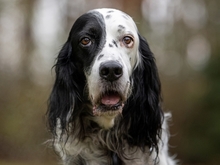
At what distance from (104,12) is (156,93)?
0.82m

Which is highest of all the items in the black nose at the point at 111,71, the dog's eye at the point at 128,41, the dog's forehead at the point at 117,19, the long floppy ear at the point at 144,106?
the dog's forehead at the point at 117,19

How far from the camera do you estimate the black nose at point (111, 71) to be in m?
3.79

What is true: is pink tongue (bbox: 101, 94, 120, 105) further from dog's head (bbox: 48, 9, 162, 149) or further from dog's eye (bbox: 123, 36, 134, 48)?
dog's eye (bbox: 123, 36, 134, 48)

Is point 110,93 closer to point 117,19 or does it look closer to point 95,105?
point 95,105

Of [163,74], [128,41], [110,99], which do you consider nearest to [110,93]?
[110,99]

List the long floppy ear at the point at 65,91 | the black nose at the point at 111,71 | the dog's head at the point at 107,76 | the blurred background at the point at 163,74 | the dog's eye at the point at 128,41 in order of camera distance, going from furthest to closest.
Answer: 1. the blurred background at the point at 163,74
2. the long floppy ear at the point at 65,91
3. the dog's eye at the point at 128,41
4. the dog's head at the point at 107,76
5. the black nose at the point at 111,71

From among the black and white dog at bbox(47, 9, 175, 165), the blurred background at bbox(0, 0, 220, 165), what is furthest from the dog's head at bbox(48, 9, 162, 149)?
the blurred background at bbox(0, 0, 220, 165)

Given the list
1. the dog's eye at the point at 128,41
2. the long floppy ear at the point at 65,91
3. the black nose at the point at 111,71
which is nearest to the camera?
the black nose at the point at 111,71

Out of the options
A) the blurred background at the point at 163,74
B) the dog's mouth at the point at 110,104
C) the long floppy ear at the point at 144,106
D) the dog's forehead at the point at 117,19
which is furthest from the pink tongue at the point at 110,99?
the blurred background at the point at 163,74

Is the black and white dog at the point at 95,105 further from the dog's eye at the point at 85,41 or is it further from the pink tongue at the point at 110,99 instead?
the pink tongue at the point at 110,99

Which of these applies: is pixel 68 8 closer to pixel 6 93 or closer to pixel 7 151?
pixel 6 93

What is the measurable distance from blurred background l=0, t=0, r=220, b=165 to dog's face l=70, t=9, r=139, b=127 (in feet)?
20.9

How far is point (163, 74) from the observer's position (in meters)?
11.5

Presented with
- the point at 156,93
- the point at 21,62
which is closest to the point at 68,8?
the point at 21,62
